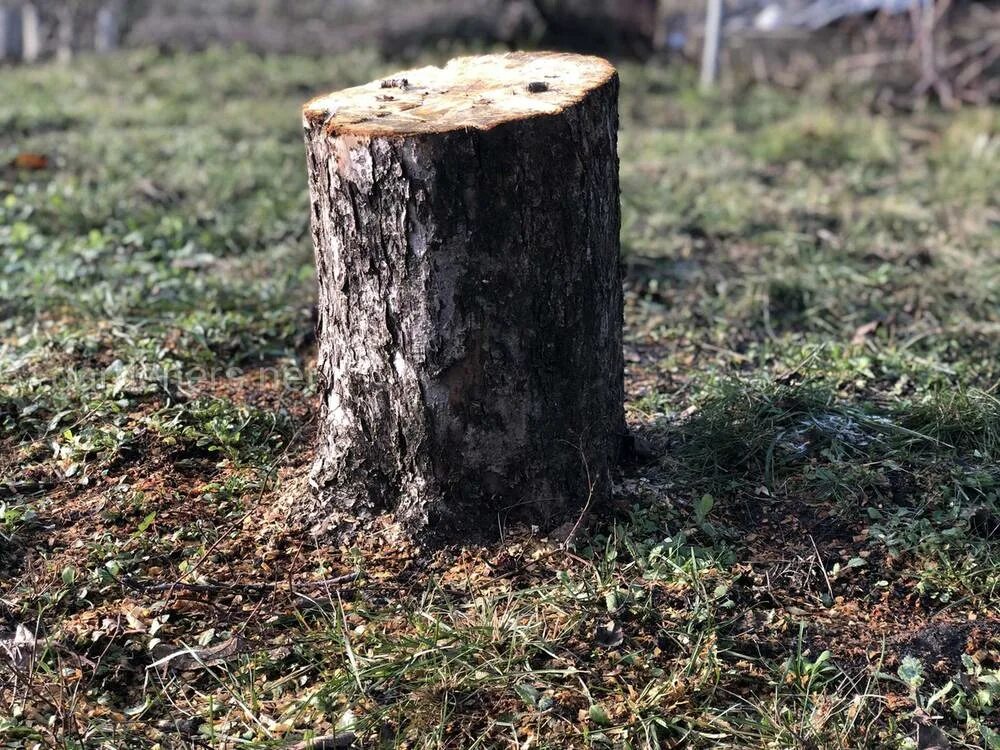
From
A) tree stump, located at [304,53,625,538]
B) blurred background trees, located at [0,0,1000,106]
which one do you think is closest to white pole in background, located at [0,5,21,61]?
blurred background trees, located at [0,0,1000,106]

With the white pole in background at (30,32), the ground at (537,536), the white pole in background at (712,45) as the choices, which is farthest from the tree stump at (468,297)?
the white pole in background at (30,32)

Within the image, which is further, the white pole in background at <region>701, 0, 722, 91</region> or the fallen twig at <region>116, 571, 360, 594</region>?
the white pole in background at <region>701, 0, 722, 91</region>

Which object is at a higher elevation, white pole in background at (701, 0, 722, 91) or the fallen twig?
white pole in background at (701, 0, 722, 91)

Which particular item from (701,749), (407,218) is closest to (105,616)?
(407,218)

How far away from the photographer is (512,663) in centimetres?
229

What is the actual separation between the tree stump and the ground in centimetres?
17

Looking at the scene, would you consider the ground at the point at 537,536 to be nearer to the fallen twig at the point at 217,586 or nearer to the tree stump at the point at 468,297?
the fallen twig at the point at 217,586

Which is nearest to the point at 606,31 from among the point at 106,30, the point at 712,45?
the point at 712,45

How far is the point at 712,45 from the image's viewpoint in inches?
313

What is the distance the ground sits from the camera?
2221 mm

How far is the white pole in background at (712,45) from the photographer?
25.7 feet

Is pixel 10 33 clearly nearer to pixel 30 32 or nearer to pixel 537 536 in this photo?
pixel 30 32

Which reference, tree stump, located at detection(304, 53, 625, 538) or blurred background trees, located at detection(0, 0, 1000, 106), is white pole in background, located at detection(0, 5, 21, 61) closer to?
blurred background trees, located at detection(0, 0, 1000, 106)

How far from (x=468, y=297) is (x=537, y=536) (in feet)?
2.15
